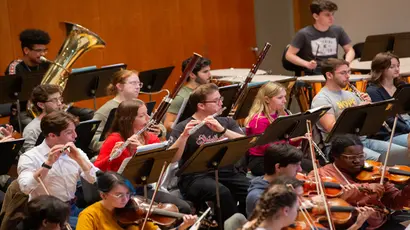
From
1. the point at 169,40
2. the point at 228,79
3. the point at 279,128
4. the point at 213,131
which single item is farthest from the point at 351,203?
the point at 169,40

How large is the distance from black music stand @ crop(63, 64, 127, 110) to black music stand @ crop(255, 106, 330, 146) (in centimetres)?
205

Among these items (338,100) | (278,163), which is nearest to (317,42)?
(338,100)

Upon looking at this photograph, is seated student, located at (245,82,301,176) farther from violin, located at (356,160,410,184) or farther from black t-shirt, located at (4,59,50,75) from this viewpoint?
black t-shirt, located at (4,59,50,75)

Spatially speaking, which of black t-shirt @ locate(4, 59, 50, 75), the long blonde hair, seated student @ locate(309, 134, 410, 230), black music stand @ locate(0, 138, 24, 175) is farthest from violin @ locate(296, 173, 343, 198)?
black t-shirt @ locate(4, 59, 50, 75)

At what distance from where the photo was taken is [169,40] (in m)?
10.1

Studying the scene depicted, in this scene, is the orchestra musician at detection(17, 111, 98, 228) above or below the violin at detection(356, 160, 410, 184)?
above

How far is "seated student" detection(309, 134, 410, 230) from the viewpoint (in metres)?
5.39

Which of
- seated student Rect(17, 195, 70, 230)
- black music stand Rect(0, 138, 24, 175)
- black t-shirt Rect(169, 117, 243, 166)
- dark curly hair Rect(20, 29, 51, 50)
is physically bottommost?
black t-shirt Rect(169, 117, 243, 166)

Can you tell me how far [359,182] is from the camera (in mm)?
5629

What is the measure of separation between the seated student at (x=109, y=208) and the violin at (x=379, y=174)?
160cm

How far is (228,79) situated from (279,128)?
2.41 m

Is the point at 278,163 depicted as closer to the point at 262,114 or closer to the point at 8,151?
the point at 262,114

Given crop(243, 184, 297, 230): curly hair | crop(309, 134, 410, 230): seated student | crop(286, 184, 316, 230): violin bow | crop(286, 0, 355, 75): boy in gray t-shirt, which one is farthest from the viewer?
crop(286, 0, 355, 75): boy in gray t-shirt

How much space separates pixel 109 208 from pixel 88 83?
110 inches
